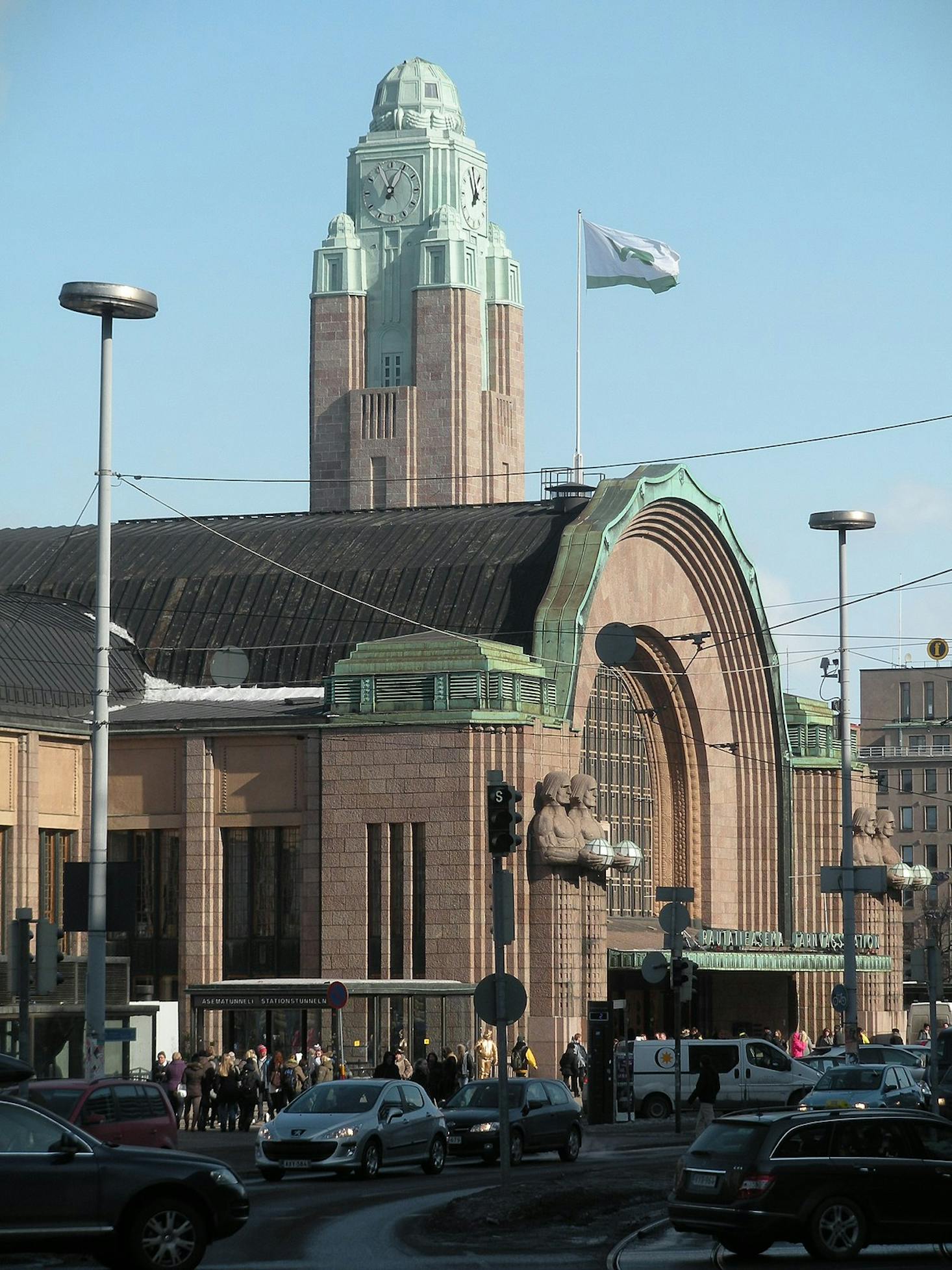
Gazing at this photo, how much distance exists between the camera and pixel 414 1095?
3141 cm

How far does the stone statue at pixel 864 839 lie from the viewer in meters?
62.3

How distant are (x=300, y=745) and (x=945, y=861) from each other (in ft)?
290

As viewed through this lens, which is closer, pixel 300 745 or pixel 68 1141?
pixel 68 1141

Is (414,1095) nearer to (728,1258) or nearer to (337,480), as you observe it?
(728,1258)

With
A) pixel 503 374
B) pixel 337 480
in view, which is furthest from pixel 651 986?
pixel 503 374

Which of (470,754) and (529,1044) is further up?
(470,754)

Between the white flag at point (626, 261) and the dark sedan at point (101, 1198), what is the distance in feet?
149

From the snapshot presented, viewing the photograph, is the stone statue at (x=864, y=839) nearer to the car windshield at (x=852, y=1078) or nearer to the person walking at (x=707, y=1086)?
the person walking at (x=707, y=1086)

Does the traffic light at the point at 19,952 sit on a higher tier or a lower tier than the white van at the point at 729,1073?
higher

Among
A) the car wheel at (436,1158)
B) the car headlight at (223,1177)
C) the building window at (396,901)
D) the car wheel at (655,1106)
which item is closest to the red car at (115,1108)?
the car headlight at (223,1177)

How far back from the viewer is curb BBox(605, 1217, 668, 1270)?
65.8 ft

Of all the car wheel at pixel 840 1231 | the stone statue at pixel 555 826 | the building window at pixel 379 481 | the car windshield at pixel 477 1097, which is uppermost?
the building window at pixel 379 481

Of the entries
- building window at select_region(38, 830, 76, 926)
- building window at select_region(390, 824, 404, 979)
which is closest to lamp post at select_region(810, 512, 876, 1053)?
building window at select_region(390, 824, 404, 979)

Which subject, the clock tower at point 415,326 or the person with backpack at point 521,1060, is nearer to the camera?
the person with backpack at point 521,1060
